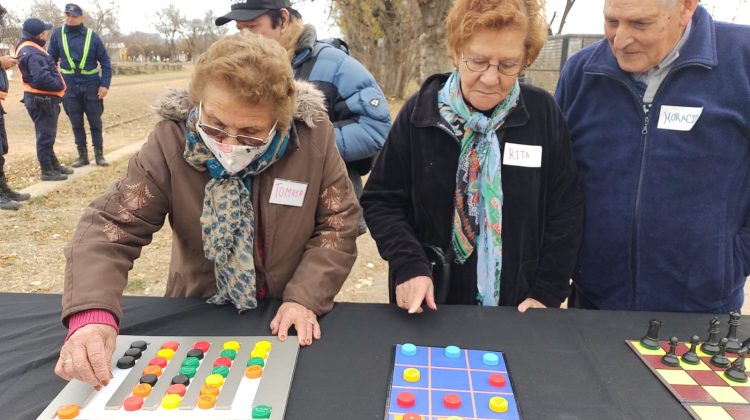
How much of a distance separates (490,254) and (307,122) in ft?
2.18

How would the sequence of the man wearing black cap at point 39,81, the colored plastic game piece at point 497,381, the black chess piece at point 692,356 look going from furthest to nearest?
the man wearing black cap at point 39,81 → the black chess piece at point 692,356 → the colored plastic game piece at point 497,381

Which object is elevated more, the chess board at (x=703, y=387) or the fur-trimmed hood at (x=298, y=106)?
the fur-trimmed hood at (x=298, y=106)

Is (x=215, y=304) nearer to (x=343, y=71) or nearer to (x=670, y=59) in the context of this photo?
(x=343, y=71)

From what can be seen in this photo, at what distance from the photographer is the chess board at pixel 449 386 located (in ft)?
3.33

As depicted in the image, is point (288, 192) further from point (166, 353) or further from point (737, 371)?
point (737, 371)

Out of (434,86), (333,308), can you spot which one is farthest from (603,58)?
(333,308)

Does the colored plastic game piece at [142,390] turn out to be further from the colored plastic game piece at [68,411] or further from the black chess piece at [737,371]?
the black chess piece at [737,371]

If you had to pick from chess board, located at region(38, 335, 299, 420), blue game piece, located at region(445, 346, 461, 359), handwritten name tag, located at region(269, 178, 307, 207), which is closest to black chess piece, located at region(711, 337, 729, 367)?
blue game piece, located at region(445, 346, 461, 359)

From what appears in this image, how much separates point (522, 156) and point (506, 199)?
13cm

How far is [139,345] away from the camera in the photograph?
1.23 m

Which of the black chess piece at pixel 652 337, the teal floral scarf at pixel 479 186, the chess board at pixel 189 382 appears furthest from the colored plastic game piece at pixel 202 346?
the black chess piece at pixel 652 337

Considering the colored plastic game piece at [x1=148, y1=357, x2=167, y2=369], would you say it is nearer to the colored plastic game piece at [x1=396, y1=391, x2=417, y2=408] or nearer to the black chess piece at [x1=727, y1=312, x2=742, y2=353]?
the colored plastic game piece at [x1=396, y1=391, x2=417, y2=408]

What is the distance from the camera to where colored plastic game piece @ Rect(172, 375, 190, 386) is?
1.08 metres

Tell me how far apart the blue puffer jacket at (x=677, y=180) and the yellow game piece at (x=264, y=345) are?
104cm
